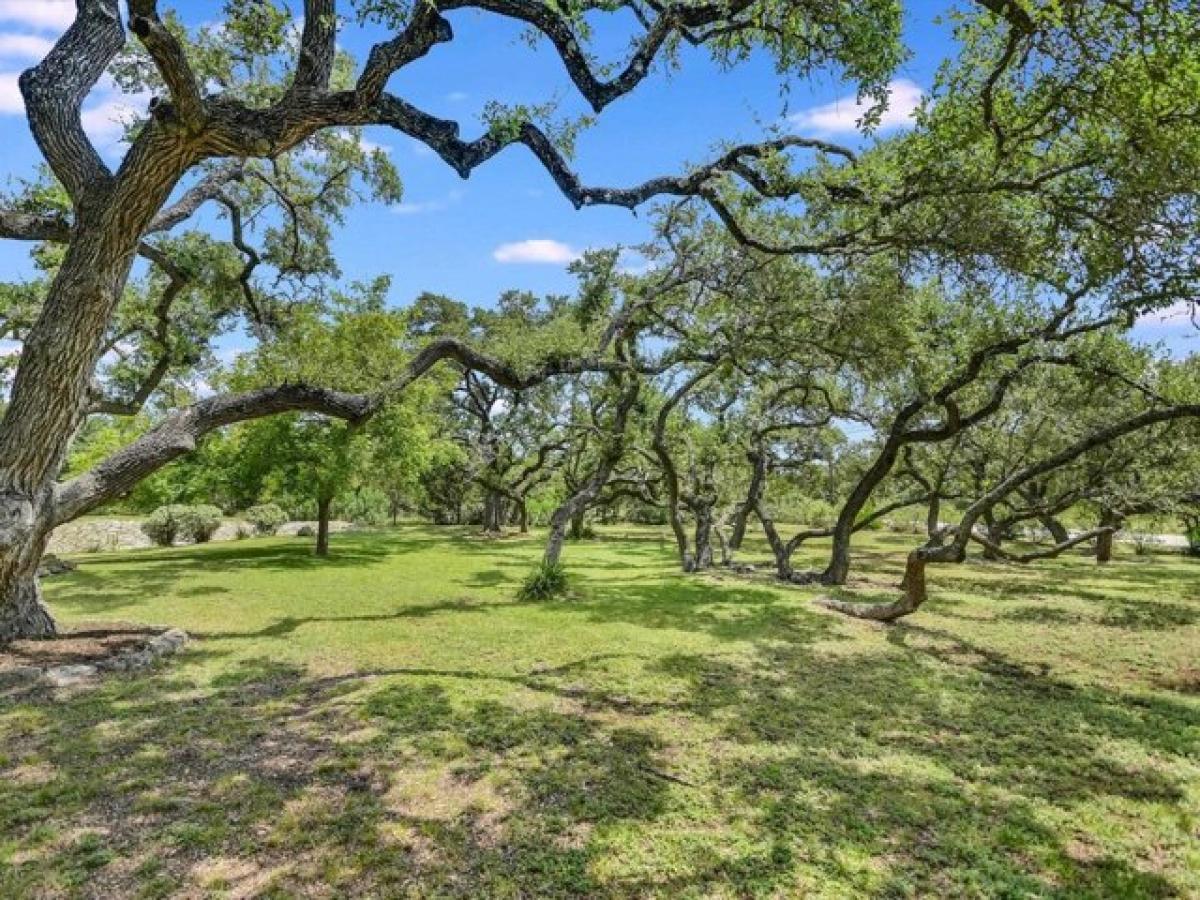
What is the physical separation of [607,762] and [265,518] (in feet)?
85.9

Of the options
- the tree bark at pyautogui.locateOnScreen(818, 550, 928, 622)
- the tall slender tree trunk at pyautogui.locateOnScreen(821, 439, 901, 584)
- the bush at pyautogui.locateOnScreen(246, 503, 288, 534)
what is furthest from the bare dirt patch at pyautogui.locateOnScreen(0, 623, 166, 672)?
the bush at pyautogui.locateOnScreen(246, 503, 288, 534)

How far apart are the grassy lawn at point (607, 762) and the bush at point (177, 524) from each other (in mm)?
14023

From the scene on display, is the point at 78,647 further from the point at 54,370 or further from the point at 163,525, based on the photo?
the point at 163,525

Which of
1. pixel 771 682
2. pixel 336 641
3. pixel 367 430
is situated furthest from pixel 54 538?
pixel 771 682

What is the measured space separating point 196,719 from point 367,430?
11.8 metres

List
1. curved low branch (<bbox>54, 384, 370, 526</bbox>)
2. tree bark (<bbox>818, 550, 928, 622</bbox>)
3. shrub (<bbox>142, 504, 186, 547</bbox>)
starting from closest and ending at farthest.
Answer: curved low branch (<bbox>54, 384, 370, 526</bbox>), tree bark (<bbox>818, 550, 928, 622</bbox>), shrub (<bbox>142, 504, 186, 547</bbox>)

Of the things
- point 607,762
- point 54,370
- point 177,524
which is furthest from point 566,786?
point 177,524

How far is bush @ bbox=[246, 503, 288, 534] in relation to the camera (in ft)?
88.2

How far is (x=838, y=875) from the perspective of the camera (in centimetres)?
333

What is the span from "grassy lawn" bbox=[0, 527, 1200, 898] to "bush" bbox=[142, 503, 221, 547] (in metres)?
14.0

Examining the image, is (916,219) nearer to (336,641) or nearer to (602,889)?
(602,889)

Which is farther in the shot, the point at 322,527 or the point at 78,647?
the point at 322,527

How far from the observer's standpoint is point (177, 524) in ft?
71.8

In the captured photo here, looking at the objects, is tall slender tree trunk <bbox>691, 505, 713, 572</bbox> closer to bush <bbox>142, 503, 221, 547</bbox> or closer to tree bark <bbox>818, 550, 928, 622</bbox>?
tree bark <bbox>818, 550, 928, 622</bbox>
